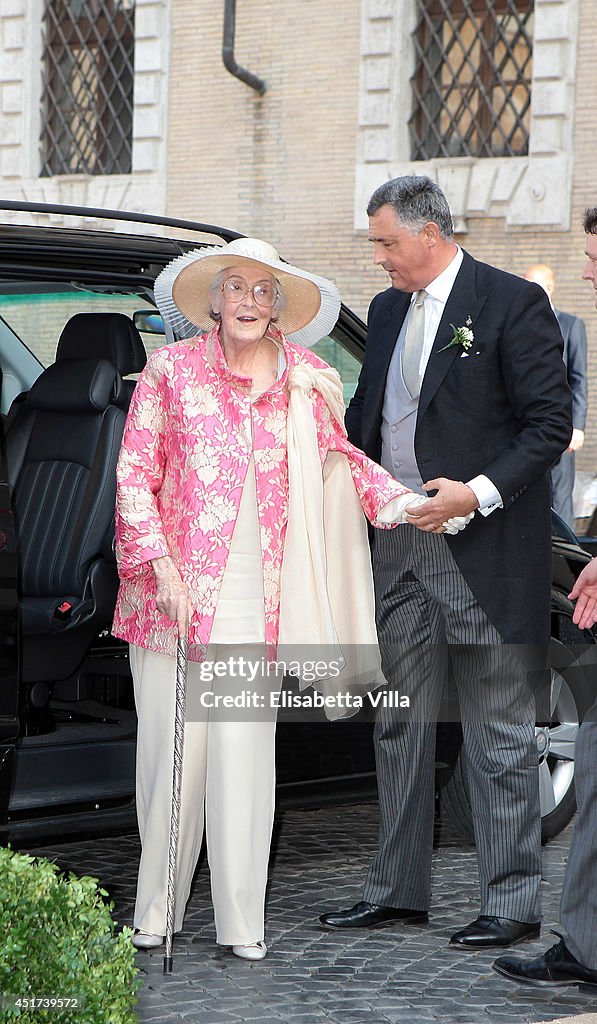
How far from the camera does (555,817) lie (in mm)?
5477

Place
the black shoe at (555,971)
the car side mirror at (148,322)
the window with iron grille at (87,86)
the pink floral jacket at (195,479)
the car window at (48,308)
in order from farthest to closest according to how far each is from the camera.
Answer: the window with iron grille at (87,86) < the car window at (48,308) < the car side mirror at (148,322) < the pink floral jacket at (195,479) < the black shoe at (555,971)

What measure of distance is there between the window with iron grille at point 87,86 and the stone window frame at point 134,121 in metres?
0.16

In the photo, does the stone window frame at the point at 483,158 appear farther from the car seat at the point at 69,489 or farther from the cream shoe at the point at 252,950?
the cream shoe at the point at 252,950

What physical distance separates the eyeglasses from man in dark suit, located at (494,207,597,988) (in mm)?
868

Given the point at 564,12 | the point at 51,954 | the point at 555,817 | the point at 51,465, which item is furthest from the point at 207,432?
the point at 564,12

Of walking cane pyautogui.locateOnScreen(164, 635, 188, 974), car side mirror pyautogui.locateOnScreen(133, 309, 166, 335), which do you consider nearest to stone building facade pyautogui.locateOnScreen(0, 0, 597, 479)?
car side mirror pyautogui.locateOnScreen(133, 309, 166, 335)

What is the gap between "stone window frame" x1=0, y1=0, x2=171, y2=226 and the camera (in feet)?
63.1

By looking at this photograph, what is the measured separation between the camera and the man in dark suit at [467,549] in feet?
14.3

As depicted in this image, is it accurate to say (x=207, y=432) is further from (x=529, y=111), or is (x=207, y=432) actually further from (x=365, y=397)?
(x=529, y=111)

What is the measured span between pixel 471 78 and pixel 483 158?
102 cm

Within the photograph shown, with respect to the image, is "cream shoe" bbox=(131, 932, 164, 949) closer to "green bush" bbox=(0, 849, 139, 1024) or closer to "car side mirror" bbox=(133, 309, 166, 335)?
"green bush" bbox=(0, 849, 139, 1024)

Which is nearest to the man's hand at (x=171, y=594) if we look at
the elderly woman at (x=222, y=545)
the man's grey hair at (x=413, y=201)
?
the elderly woman at (x=222, y=545)

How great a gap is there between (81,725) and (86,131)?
53.3ft

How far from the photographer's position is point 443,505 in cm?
420
